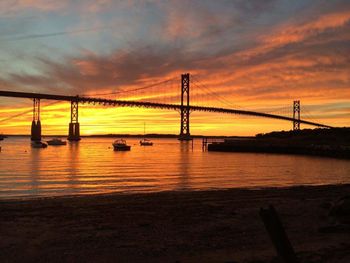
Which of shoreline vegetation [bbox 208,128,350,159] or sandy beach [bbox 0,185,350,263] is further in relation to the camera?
shoreline vegetation [bbox 208,128,350,159]

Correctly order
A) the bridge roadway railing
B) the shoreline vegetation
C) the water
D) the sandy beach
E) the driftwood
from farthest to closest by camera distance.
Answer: the bridge roadway railing → the shoreline vegetation → the water → the sandy beach → the driftwood

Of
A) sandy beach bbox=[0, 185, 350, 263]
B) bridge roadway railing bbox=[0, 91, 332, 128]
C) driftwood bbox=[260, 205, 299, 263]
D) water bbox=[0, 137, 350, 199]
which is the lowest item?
water bbox=[0, 137, 350, 199]

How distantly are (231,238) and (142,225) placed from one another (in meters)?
2.12

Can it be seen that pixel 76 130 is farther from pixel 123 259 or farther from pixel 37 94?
pixel 123 259

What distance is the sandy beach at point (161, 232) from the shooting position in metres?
6.82

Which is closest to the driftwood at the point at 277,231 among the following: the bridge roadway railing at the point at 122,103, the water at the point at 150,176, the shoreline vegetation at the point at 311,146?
the water at the point at 150,176

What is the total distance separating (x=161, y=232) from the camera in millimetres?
8461

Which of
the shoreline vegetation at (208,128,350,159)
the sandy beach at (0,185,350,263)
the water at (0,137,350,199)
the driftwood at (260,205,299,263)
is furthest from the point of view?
the shoreline vegetation at (208,128,350,159)

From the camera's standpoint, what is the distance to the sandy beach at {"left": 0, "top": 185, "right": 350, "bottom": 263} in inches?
269

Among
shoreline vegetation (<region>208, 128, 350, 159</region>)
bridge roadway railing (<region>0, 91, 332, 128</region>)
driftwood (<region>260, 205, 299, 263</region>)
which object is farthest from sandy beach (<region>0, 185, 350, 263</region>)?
bridge roadway railing (<region>0, 91, 332, 128</region>)

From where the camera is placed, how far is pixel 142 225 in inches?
359

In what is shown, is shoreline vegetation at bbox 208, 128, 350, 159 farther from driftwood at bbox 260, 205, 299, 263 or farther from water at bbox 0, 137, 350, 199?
driftwood at bbox 260, 205, 299, 263

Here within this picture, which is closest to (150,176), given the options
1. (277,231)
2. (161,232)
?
(161,232)

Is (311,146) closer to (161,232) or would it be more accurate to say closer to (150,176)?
(150,176)
